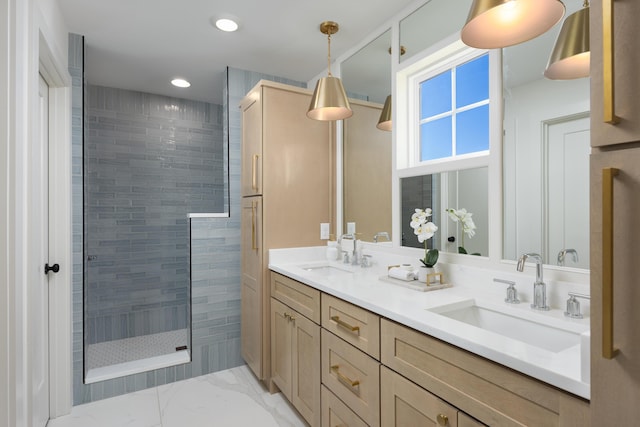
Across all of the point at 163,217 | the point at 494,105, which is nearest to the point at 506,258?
the point at 494,105

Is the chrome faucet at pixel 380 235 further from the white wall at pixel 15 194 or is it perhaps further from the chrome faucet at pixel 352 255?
the white wall at pixel 15 194

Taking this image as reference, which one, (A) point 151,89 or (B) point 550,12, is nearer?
(B) point 550,12

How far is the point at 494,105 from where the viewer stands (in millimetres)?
1531

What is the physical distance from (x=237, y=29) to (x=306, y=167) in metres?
0.98

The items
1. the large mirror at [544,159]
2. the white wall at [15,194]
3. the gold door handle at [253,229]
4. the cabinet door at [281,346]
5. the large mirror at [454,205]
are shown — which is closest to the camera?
the white wall at [15,194]

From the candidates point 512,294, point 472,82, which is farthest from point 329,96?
point 512,294

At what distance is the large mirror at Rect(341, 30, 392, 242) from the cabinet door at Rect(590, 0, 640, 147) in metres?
1.51

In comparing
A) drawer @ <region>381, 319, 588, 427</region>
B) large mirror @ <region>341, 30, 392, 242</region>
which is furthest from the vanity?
large mirror @ <region>341, 30, 392, 242</region>

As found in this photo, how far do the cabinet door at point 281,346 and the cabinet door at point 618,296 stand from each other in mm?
1591

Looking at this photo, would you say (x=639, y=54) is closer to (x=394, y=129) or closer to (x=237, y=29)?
(x=394, y=129)

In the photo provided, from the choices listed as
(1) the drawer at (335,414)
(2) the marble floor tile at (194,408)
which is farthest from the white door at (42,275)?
(1) the drawer at (335,414)

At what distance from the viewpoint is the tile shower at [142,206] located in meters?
3.28

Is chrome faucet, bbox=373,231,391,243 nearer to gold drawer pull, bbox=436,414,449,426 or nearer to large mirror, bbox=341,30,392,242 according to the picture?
large mirror, bbox=341,30,392,242

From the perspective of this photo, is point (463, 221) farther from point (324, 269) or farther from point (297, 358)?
point (297, 358)
